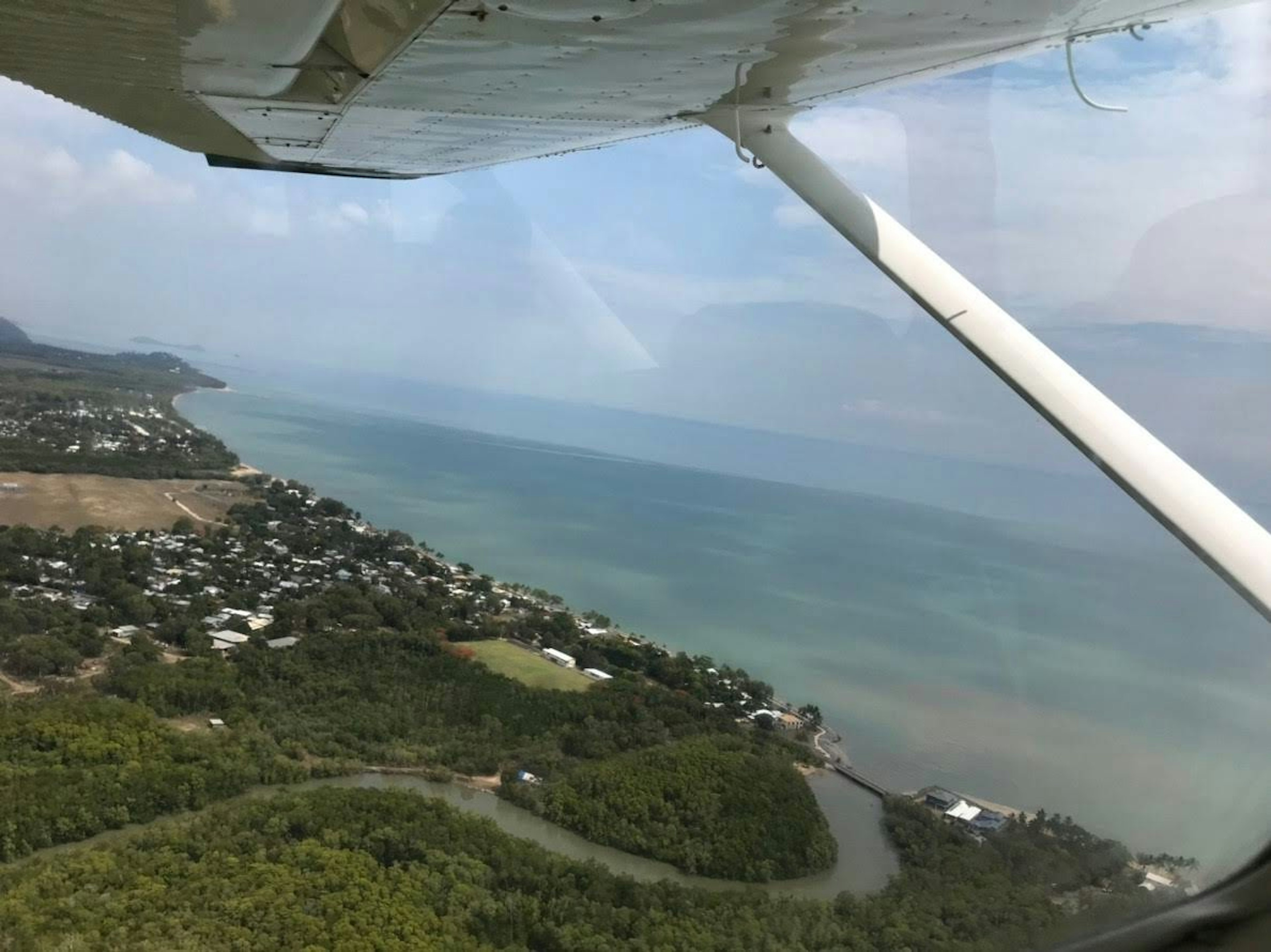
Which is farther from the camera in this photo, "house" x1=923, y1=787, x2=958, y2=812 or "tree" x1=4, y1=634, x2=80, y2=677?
"tree" x1=4, y1=634, x2=80, y2=677

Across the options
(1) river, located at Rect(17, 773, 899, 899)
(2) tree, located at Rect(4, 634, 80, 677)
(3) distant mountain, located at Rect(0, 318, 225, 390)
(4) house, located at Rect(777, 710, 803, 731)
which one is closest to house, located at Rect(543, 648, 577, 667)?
(1) river, located at Rect(17, 773, 899, 899)

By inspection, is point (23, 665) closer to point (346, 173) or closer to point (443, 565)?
point (443, 565)

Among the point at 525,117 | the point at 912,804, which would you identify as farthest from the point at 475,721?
the point at 525,117

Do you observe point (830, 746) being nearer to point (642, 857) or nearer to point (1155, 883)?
point (642, 857)

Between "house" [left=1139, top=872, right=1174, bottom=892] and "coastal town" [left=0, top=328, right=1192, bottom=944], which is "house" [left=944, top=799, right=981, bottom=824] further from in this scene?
"house" [left=1139, top=872, right=1174, bottom=892]

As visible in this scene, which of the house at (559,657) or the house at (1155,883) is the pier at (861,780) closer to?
the house at (1155,883)

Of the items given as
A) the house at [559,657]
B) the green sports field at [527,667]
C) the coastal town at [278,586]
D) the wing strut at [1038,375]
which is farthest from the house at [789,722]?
the wing strut at [1038,375]

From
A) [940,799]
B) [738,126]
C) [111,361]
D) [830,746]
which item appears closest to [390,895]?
[830,746]
